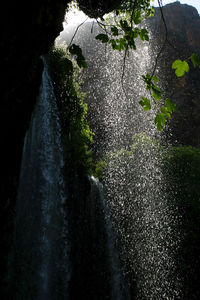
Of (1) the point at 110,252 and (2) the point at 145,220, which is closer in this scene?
(1) the point at 110,252

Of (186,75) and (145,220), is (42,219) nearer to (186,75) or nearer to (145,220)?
(145,220)

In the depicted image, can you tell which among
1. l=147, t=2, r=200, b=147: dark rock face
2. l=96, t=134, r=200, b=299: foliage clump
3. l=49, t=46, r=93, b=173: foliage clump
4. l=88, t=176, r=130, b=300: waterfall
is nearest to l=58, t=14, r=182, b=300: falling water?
l=96, t=134, r=200, b=299: foliage clump

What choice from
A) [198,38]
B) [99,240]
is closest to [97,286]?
[99,240]

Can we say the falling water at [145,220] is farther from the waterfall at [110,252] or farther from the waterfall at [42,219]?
the waterfall at [42,219]

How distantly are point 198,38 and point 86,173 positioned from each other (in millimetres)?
17106

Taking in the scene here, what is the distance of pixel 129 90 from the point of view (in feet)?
47.6

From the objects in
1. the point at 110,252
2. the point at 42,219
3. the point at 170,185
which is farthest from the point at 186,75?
the point at 42,219

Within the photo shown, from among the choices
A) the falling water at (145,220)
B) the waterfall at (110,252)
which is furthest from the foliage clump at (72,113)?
the falling water at (145,220)

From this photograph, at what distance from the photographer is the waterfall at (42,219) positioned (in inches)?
134

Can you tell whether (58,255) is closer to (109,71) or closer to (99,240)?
(99,240)

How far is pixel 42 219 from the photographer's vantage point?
3.89 meters

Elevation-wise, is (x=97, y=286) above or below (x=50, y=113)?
below

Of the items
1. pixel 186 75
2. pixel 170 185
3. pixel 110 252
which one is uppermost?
pixel 186 75

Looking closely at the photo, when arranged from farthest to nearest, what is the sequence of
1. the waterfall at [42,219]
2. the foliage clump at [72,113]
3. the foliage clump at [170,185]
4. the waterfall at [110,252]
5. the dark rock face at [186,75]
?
the dark rock face at [186,75], the foliage clump at [170,185], the foliage clump at [72,113], the waterfall at [110,252], the waterfall at [42,219]
